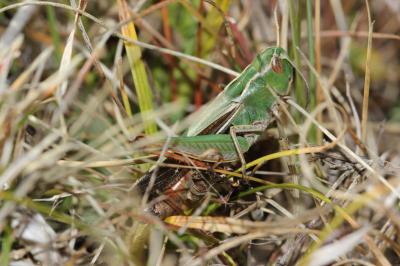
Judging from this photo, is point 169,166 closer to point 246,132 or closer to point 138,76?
point 246,132

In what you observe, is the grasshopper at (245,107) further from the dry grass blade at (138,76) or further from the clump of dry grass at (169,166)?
the dry grass blade at (138,76)

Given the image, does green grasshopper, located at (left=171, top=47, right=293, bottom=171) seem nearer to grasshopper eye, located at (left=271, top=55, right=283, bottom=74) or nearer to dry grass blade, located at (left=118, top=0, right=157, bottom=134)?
grasshopper eye, located at (left=271, top=55, right=283, bottom=74)

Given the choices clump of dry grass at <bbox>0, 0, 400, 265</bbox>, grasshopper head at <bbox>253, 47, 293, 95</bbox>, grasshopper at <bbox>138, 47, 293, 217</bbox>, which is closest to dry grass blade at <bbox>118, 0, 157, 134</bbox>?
clump of dry grass at <bbox>0, 0, 400, 265</bbox>

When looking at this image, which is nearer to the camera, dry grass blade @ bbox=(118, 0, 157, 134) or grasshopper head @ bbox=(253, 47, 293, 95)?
grasshopper head @ bbox=(253, 47, 293, 95)

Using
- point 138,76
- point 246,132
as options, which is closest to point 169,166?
point 246,132

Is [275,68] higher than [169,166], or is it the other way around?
[275,68]

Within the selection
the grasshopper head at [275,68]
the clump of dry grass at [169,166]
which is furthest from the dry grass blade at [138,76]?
the grasshopper head at [275,68]

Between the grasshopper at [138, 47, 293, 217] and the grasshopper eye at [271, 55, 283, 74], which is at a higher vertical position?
the grasshopper eye at [271, 55, 283, 74]

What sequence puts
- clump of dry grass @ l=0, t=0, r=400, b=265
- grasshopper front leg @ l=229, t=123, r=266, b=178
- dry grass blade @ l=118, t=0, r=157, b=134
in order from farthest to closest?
dry grass blade @ l=118, t=0, r=157, b=134 < grasshopper front leg @ l=229, t=123, r=266, b=178 < clump of dry grass @ l=0, t=0, r=400, b=265
